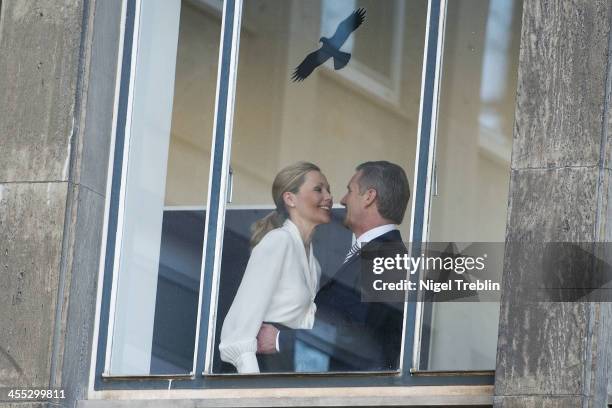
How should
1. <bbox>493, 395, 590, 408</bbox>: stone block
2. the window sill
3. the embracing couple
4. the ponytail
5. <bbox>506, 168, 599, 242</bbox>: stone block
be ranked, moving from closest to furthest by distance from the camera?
<bbox>493, 395, 590, 408</bbox>: stone block < <bbox>506, 168, 599, 242</bbox>: stone block < the window sill < the embracing couple < the ponytail

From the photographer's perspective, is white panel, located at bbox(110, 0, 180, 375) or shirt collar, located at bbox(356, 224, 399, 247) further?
white panel, located at bbox(110, 0, 180, 375)

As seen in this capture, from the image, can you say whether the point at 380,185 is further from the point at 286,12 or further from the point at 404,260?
the point at 286,12

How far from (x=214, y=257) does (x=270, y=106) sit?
50.2 inches

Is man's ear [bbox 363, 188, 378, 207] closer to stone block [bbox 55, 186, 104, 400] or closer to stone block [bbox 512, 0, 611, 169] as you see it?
stone block [bbox 512, 0, 611, 169]

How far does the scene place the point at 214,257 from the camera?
37.9ft

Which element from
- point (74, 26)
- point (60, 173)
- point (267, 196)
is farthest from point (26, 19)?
point (267, 196)

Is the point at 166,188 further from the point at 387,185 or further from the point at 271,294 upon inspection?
the point at 387,185

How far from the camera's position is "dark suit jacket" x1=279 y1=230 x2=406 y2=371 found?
11.0 m

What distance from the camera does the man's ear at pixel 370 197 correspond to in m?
11.6

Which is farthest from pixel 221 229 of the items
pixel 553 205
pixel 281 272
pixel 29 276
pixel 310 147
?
pixel 553 205

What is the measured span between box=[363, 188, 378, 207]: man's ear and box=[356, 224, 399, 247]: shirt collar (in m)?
0.22

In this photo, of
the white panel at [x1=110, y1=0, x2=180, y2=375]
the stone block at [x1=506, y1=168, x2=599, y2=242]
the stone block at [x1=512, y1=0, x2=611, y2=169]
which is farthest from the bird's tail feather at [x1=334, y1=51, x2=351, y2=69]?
the stone block at [x1=506, y1=168, x2=599, y2=242]

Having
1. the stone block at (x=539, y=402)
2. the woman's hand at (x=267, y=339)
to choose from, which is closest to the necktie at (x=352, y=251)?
the woman's hand at (x=267, y=339)

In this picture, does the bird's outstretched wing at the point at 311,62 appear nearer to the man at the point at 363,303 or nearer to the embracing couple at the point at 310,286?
the embracing couple at the point at 310,286
